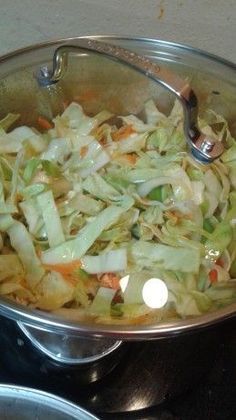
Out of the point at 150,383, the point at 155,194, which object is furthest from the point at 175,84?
the point at 150,383

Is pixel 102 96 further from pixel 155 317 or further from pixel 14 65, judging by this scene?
pixel 155 317

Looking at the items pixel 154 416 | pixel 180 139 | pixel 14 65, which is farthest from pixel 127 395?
pixel 14 65

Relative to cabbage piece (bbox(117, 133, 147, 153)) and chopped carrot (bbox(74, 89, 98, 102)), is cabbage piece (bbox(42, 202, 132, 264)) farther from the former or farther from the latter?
chopped carrot (bbox(74, 89, 98, 102))

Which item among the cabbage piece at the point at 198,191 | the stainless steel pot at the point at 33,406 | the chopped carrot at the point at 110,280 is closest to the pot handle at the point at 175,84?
the cabbage piece at the point at 198,191

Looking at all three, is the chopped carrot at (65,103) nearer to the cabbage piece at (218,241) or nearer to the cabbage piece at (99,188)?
the cabbage piece at (99,188)

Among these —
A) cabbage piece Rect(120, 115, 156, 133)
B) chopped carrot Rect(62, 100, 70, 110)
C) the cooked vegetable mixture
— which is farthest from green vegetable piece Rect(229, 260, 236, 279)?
chopped carrot Rect(62, 100, 70, 110)

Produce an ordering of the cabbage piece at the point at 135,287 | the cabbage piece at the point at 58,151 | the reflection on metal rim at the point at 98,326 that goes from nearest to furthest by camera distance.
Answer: the reflection on metal rim at the point at 98,326
the cabbage piece at the point at 135,287
the cabbage piece at the point at 58,151
